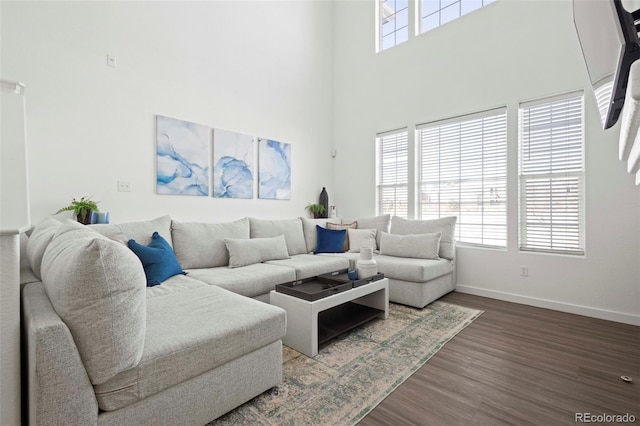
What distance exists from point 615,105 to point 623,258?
237 cm

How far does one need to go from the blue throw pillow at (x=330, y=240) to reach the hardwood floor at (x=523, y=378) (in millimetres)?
1863

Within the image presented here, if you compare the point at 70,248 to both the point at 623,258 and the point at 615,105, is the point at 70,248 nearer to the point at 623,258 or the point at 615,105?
the point at 615,105

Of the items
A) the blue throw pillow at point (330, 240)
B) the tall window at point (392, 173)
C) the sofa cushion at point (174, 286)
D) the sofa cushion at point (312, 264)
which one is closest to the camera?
the sofa cushion at point (174, 286)

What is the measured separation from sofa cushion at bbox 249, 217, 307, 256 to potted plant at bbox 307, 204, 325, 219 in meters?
0.62

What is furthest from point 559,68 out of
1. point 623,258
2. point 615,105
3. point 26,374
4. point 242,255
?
point 26,374

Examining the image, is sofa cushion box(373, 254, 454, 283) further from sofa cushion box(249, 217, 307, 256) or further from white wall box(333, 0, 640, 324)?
sofa cushion box(249, 217, 307, 256)

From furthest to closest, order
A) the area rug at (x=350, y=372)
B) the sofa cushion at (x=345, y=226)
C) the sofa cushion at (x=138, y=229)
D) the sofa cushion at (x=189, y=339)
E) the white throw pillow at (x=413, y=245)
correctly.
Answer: the sofa cushion at (x=345, y=226) < the white throw pillow at (x=413, y=245) < the sofa cushion at (x=138, y=229) < the area rug at (x=350, y=372) < the sofa cushion at (x=189, y=339)

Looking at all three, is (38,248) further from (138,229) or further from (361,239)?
(361,239)

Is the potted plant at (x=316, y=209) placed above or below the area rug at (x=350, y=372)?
above

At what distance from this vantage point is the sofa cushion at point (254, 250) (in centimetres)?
308

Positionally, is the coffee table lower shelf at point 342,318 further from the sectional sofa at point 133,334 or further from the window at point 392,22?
the window at point 392,22

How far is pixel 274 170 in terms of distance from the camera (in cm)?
428

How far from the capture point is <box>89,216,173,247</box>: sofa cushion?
2393mm

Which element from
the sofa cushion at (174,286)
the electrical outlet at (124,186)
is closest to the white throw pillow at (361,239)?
the sofa cushion at (174,286)
